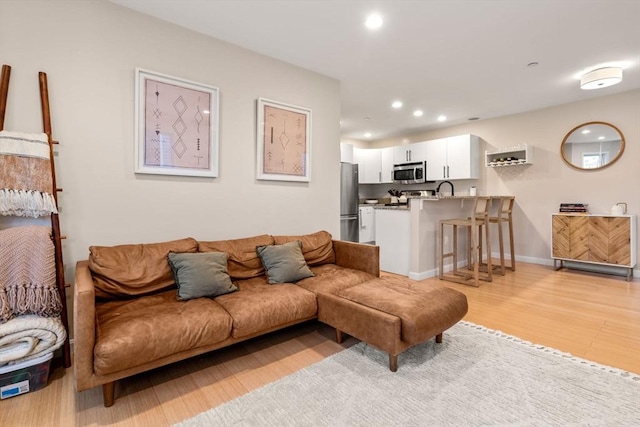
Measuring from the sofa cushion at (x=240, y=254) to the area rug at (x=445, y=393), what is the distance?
103cm

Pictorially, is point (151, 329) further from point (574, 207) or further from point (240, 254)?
point (574, 207)

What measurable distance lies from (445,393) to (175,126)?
9.30ft

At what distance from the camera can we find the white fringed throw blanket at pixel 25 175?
1.87 metres

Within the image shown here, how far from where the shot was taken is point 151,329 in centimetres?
172

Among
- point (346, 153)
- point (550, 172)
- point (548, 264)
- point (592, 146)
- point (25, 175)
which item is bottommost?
point (548, 264)

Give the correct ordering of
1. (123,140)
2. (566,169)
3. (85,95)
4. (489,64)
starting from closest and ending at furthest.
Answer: (85,95) → (123,140) → (489,64) → (566,169)

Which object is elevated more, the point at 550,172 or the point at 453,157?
the point at 453,157

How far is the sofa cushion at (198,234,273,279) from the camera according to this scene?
8.70 feet

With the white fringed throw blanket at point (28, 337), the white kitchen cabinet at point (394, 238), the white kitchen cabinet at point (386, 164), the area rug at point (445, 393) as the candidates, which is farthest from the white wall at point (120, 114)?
the white kitchen cabinet at point (386, 164)

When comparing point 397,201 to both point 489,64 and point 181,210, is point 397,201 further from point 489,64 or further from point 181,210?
point 181,210

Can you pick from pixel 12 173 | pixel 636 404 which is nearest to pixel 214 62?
pixel 12 173

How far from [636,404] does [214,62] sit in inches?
154

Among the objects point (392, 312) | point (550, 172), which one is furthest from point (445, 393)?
point (550, 172)

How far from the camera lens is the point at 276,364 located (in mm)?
2131
